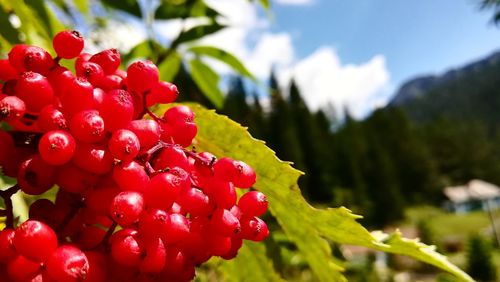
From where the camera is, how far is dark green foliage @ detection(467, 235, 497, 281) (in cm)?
3077

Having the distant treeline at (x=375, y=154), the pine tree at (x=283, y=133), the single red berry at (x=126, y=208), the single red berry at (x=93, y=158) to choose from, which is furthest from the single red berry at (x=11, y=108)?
Result: the pine tree at (x=283, y=133)

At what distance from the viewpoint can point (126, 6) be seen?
231cm

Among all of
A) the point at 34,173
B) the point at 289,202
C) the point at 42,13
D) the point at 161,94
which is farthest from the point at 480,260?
the point at 34,173

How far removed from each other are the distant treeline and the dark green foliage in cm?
3061

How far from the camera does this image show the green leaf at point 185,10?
7.83 ft

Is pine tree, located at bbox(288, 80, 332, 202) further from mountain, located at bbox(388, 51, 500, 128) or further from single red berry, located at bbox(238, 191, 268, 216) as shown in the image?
single red berry, located at bbox(238, 191, 268, 216)

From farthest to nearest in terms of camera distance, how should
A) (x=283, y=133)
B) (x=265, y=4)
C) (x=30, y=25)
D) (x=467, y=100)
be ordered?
(x=467, y=100), (x=283, y=133), (x=265, y=4), (x=30, y=25)

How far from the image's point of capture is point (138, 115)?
1045mm

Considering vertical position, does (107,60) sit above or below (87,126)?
above

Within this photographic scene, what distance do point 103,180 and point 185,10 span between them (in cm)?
161

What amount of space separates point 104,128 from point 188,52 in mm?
1662

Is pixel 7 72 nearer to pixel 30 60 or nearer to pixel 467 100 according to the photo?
pixel 30 60

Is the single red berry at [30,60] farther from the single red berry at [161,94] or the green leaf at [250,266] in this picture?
the green leaf at [250,266]

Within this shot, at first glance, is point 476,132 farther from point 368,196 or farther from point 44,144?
point 44,144
